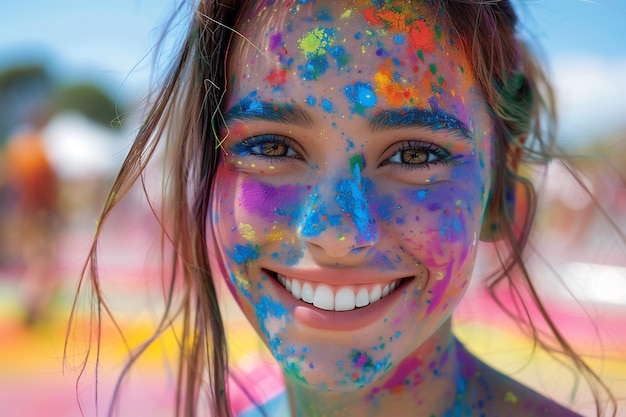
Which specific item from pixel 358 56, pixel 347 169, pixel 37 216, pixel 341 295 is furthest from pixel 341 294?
pixel 37 216

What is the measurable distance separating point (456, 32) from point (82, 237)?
887 cm

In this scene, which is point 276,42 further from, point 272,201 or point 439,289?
point 439,289

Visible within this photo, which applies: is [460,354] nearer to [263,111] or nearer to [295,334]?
[295,334]

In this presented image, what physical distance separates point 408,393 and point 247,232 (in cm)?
50

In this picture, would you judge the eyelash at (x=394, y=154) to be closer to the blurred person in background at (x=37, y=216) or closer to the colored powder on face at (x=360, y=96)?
the colored powder on face at (x=360, y=96)

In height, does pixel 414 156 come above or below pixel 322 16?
below

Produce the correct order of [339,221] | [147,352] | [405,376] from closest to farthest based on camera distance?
[339,221] → [405,376] → [147,352]

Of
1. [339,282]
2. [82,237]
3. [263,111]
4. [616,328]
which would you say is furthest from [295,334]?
[82,237]

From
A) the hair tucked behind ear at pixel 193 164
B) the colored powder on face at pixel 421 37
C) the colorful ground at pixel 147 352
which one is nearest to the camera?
the colored powder on face at pixel 421 37

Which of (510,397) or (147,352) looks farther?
(147,352)

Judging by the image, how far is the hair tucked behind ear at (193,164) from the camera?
133 centimetres

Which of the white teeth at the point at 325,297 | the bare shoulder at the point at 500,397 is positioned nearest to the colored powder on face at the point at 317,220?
the white teeth at the point at 325,297

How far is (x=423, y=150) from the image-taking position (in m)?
1.23

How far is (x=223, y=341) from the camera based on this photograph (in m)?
1.63
